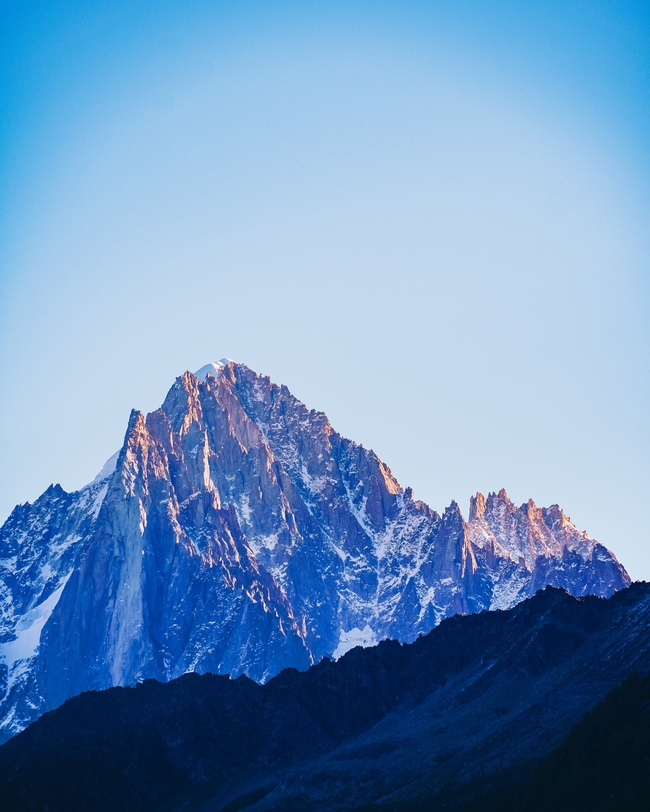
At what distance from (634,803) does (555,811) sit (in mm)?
13958

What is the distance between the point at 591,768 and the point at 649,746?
9.06 metres

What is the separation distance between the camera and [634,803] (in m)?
183

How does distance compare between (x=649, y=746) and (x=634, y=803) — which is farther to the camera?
(x=649, y=746)

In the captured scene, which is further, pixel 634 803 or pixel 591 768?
pixel 591 768

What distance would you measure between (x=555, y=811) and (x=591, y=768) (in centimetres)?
992

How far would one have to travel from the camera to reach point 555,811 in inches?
7603

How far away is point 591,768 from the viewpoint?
655 feet

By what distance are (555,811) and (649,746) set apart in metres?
15.9

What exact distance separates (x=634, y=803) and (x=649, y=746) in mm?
14848

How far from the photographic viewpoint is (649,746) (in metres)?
196
